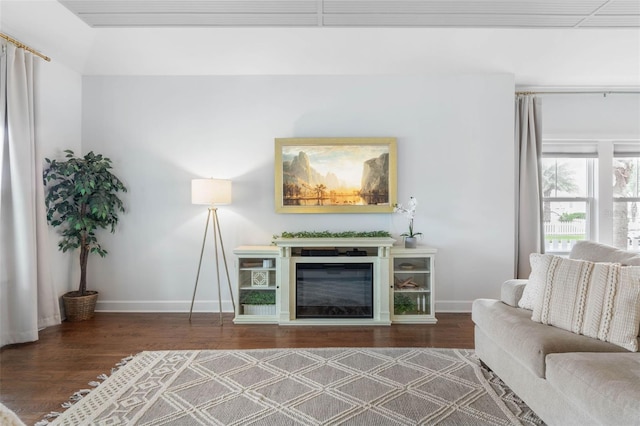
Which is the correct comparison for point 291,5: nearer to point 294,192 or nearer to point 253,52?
point 253,52

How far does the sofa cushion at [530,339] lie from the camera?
1.81m

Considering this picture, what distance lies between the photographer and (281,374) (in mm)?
2486

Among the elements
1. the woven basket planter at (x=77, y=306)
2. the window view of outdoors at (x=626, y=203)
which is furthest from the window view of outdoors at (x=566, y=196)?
the woven basket planter at (x=77, y=306)

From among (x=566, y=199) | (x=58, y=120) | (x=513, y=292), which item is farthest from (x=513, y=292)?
(x=58, y=120)

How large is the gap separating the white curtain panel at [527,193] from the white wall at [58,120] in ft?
16.9

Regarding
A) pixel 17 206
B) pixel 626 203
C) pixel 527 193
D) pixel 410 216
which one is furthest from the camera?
pixel 626 203

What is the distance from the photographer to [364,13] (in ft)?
9.13

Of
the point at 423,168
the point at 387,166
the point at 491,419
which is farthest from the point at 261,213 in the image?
the point at 491,419

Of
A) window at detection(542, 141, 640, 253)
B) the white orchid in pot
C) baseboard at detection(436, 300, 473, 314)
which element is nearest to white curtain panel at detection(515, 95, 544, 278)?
window at detection(542, 141, 640, 253)

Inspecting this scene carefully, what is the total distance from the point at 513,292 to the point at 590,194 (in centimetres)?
307

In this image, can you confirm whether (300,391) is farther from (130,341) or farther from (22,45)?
(22,45)

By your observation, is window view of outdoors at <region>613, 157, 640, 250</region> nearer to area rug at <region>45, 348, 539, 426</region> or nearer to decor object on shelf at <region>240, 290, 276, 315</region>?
area rug at <region>45, 348, 539, 426</region>

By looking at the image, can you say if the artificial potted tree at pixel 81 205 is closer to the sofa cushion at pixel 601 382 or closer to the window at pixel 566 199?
the sofa cushion at pixel 601 382

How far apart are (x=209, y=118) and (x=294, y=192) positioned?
51.6 inches
